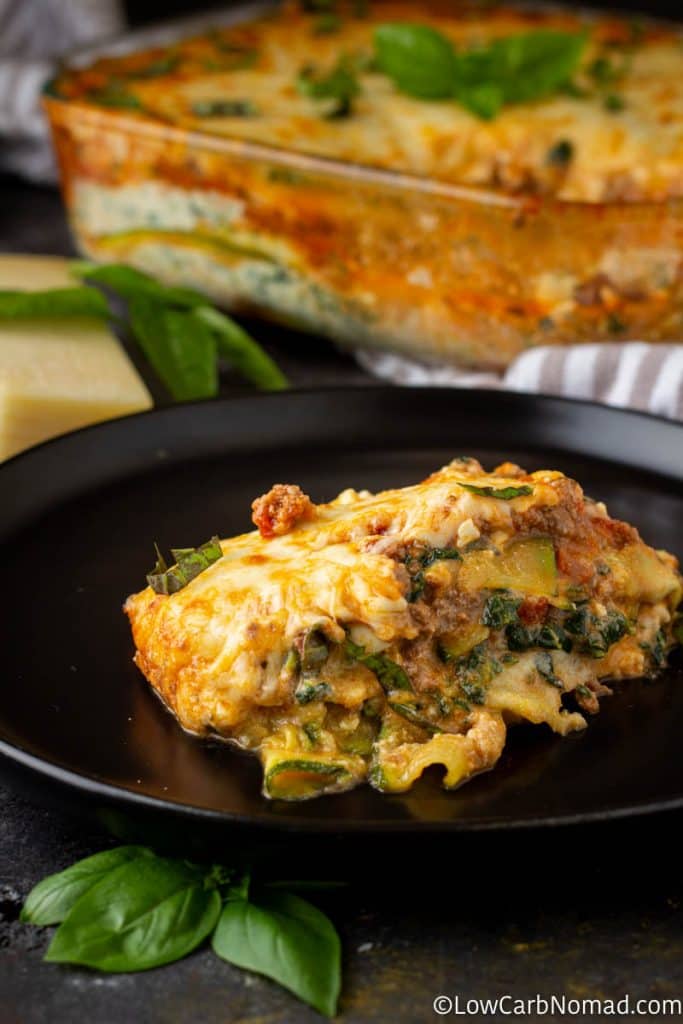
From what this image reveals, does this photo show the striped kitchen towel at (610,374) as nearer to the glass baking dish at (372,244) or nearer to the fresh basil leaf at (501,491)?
the glass baking dish at (372,244)

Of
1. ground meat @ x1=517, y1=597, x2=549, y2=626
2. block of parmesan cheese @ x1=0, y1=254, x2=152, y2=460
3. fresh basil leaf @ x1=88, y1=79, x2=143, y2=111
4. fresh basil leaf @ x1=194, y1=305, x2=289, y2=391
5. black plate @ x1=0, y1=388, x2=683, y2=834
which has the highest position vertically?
ground meat @ x1=517, y1=597, x2=549, y2=626

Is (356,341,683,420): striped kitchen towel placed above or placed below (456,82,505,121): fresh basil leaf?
below

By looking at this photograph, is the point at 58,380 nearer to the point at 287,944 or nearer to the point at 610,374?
the point at 610,374

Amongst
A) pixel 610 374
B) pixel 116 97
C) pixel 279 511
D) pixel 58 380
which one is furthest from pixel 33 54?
pixel 279 511

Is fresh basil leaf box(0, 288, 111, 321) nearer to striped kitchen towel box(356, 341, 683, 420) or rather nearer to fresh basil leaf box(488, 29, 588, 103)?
striped kitchen towel box(356, 341, 683, 420)

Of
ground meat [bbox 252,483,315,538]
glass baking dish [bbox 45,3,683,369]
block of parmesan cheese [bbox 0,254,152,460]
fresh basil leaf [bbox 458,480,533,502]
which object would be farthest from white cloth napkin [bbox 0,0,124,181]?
fresh basil leaf [bbox 458,480,533,502]

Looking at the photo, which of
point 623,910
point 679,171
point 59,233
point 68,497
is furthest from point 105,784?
point 59,233

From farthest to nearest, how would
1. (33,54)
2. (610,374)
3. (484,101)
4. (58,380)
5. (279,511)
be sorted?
(33,54)
(484,101)
(610,374)
(58,380)
(279,511)
